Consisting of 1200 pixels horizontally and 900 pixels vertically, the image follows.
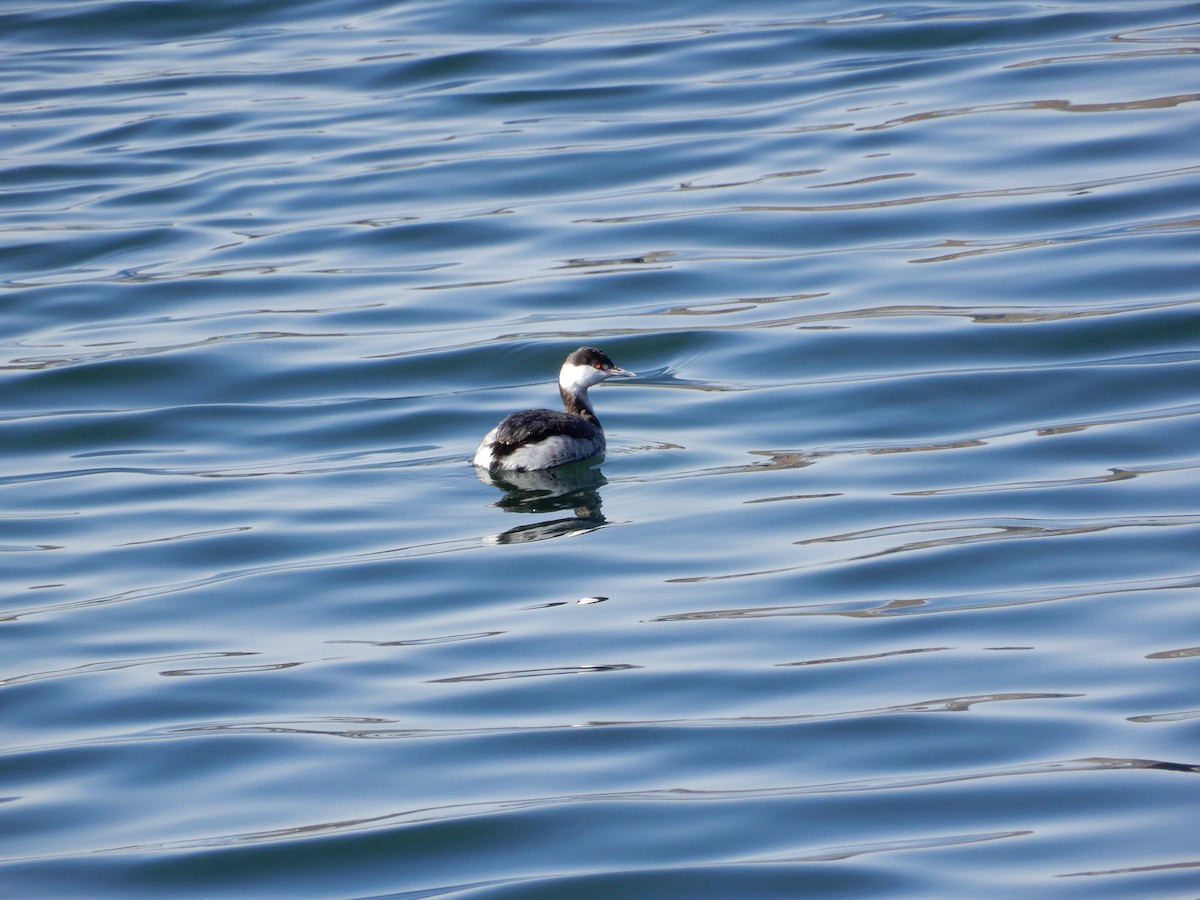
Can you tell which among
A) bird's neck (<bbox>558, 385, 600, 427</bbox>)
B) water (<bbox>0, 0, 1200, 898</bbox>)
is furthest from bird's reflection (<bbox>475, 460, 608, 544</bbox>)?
bird's neck (<bbox>558, 385, 600, 427</bbox>)

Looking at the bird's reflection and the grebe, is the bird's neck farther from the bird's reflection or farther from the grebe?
the bird's reflection

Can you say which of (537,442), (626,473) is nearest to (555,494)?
(537,442)

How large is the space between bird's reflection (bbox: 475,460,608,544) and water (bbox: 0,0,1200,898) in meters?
0.04

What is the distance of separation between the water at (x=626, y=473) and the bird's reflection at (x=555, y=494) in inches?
1.7

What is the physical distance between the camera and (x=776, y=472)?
9.32 metres

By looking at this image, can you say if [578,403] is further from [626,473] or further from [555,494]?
[555,494]

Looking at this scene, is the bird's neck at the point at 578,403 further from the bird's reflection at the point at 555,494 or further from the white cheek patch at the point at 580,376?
the bird's reflection at the point at 555,494

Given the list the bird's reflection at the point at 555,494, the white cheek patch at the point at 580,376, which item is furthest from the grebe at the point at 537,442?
the white cheek patch at the point at 580,376

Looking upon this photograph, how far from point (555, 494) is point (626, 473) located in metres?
0.44

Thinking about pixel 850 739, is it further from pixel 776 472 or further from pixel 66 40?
pixel 66 40

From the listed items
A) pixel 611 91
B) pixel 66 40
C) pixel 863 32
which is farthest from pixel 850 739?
pixel 66 40

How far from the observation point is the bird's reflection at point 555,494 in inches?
355

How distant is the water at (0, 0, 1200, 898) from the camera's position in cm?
543

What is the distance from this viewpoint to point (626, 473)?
389 inches
